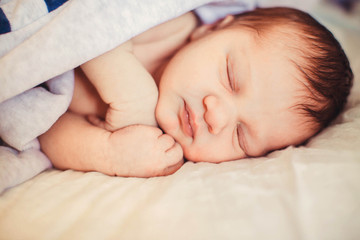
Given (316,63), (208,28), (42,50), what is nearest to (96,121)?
(42,50)

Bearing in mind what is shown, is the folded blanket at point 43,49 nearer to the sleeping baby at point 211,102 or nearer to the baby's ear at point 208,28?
the sleeping baby at point 211,102

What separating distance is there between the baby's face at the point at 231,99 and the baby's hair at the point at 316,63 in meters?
0.04

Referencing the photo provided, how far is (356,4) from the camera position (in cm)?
141

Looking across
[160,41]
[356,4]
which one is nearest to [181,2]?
[160,41]

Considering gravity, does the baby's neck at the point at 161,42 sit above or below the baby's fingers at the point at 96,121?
above

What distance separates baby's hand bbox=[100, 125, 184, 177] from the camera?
2.55 ft

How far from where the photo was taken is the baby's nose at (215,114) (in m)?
0.80

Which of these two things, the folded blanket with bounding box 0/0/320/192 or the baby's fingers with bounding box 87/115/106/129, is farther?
the baby's fingers with bounding box 87/115/106/129

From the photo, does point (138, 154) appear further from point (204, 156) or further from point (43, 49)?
point (43, 49)

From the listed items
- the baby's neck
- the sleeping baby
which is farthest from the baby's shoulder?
the sleeping baby

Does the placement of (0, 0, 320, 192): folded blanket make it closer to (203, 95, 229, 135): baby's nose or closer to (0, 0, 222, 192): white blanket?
(0, 0, 222, 192): white blanket

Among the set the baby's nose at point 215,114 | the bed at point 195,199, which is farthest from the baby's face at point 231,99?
the bed at point 195,199

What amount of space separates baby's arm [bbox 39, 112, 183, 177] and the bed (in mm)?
59

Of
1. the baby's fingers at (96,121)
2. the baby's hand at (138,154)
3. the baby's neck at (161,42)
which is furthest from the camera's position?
the baby's neck at (161,42)
